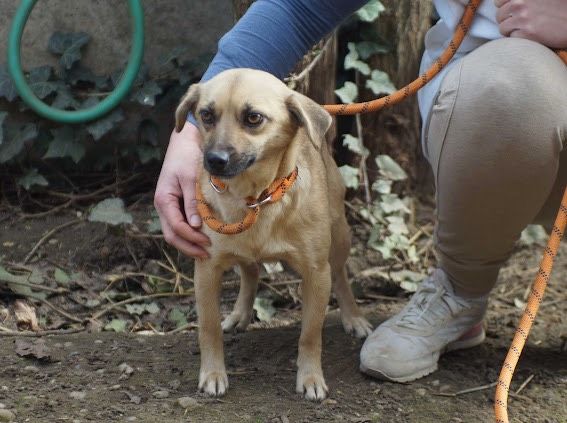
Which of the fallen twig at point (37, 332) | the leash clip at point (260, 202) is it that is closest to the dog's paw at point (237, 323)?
the fallen twig at point (37, 332)

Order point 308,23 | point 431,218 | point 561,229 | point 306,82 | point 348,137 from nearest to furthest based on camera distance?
point 561,229, point 308,23, point 306,82, point 348,137, point 431,218

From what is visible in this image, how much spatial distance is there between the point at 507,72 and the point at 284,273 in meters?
1.68

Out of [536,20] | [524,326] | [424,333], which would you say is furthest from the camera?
[424,333]

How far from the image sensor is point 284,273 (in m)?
3.77

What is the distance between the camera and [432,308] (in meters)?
2.83

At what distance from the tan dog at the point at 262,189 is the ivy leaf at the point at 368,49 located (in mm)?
1282

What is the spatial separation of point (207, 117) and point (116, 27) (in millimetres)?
1846

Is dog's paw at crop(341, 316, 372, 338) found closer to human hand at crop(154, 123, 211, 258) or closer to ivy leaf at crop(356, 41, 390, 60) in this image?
human hand at crop(154, 123, 211, 258)

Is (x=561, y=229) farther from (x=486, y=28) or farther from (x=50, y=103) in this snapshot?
(x=50, y=103)

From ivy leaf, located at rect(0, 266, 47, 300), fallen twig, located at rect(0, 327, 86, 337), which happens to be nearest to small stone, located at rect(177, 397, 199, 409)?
fallen twig, located at rect(0, 327, 86, 337)

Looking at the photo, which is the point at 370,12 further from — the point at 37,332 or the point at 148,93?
the point at 37,332

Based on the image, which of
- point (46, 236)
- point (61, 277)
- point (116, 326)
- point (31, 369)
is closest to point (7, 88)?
point (46, 236)

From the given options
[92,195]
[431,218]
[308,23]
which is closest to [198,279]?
[308,23]

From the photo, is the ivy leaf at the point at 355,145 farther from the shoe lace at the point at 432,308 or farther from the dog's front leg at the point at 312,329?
the dog's front leg at the point at 312,329
